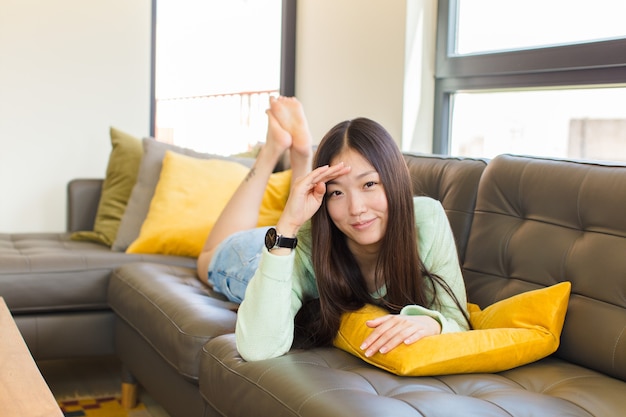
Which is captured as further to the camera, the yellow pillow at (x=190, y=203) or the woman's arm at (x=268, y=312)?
the yellow pillow at (x=190, y=203)

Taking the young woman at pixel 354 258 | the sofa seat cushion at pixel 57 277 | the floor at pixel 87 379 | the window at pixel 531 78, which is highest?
the window at pixel 531 78

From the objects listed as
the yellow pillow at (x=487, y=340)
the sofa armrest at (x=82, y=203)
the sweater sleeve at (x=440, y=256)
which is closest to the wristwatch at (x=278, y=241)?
the yellow pillow at (x=487, y=340)

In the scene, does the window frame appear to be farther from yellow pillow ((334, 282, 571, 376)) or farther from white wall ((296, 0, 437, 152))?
yellow pillow ((334, 282, 571, 376))

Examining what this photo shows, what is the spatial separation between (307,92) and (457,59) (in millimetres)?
1086

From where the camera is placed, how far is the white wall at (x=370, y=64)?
351cm

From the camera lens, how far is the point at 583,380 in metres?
1.78

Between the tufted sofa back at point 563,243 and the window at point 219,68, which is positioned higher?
the window at point 219,68

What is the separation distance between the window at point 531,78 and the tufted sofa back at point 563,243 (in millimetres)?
676

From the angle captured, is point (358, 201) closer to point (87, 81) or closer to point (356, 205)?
point (356, 205)

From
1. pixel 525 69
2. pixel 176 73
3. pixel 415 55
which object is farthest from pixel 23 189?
pixel 525 69

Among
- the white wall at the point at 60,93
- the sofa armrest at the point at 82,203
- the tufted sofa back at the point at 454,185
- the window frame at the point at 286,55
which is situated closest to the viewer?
the tufted sofa back at the point at 454,185

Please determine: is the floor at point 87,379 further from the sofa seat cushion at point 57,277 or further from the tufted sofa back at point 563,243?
the tufted sofa back at point 563,243

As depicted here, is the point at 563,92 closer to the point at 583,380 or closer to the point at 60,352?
the point at 583,380

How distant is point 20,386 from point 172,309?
2.36 feet
